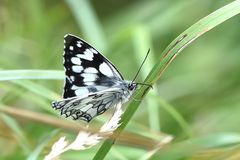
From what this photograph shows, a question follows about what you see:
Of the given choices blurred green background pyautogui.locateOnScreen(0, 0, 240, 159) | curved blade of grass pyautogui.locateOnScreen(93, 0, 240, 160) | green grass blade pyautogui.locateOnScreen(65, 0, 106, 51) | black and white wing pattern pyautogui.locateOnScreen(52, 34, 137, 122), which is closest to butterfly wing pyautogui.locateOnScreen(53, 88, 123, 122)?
black and white wing pattern pyautogui.locateOnScreen(52, 34, 137, 122)

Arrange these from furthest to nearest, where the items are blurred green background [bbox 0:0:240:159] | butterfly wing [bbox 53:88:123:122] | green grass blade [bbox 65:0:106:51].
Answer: green grass blade [bbox 65:0:106:51] < blurred green background [bbox 0:0:240:159] < butterfly wing [bbox 53:88:123:122]

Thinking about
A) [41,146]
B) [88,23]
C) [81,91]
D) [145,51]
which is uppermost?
[88,23]

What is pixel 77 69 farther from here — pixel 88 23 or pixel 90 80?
pixel 88 23

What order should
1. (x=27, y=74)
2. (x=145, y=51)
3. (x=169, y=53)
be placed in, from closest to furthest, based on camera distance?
(x=169, y=53) → (x=27, y=74) → (x=145, y=51)

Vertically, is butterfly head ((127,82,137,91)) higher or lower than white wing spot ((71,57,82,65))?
higher

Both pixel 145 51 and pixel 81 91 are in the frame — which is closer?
pixel 81 91

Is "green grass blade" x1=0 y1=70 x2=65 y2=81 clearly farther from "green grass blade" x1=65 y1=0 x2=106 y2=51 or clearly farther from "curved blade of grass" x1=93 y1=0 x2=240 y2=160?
"green grass blade" x1=65 y1=0 x2=106 y2=51

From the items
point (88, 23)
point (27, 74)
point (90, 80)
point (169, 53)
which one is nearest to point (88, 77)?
point (90, 80)

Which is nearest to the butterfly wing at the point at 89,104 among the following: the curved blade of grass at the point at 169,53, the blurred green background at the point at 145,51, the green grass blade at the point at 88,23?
the curved blade of grass at the point at 169,53
